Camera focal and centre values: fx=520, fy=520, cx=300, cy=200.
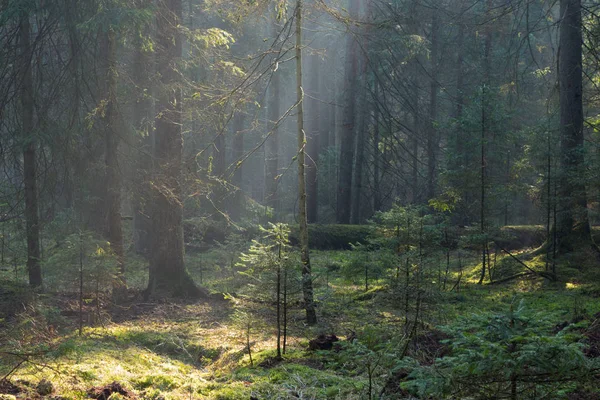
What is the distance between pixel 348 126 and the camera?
2147 centimetres

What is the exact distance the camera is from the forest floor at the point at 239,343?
5.46 meters

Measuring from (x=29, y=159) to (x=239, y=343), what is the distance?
21.6 ft

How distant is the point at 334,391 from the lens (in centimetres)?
559

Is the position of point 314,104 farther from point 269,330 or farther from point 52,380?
point 52,380

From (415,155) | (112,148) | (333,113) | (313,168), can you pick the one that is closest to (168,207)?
(112,148)

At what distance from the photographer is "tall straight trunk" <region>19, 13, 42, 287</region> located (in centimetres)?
1103

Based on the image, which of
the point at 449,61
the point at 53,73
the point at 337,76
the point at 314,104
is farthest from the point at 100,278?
the point at 337,76

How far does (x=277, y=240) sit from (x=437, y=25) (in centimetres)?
2258

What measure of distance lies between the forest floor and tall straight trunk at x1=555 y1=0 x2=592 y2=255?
1314 millimetres

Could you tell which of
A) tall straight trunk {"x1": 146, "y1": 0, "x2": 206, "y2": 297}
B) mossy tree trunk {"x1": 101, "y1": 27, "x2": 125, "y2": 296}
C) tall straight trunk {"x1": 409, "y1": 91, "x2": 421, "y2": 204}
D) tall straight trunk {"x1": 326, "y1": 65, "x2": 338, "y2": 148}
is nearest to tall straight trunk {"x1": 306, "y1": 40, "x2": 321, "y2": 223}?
tall straight trunk {"x1": 326, "y1": 65, "x2": 338, "y2": 148}

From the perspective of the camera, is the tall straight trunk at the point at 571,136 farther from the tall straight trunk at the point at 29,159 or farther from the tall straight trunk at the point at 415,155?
the tall straight trunk at the point at 29,159

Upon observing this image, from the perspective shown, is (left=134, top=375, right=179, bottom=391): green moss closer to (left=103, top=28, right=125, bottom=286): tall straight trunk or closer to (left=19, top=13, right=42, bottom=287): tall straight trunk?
(left=103, top=28, right=125, bottom=286): tall straight trunk

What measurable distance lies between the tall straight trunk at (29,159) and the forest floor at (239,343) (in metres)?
0.85

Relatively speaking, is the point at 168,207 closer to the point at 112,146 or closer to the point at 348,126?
the point at 112,146
